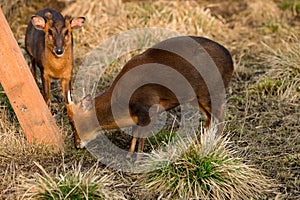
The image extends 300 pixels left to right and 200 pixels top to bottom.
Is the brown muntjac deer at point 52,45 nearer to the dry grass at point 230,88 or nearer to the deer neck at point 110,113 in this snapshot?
the dry grass at point 230,88

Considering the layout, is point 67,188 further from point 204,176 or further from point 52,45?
point 52,45

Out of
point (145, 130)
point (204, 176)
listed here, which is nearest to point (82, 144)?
point (145, 130)

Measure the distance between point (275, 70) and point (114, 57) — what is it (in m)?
2.20

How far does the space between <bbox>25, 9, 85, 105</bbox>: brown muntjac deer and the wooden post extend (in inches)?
39.4

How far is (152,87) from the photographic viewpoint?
5.52m

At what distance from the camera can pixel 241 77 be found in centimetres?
775

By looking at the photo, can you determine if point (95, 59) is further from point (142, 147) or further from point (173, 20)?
point (142, 147)

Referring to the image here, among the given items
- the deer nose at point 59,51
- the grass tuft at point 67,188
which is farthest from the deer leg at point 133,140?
the deer nose at point 59,51

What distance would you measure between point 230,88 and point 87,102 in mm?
2399

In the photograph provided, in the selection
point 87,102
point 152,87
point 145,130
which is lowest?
point 145,130

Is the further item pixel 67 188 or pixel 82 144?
pixel 82 144

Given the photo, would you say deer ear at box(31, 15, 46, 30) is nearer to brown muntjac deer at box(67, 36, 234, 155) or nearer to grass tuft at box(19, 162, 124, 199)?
brown muntjac deer at box(67, 36, 234, 155)

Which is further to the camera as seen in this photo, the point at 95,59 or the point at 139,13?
the point at 139,13

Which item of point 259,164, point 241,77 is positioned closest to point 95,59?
point 241,77
